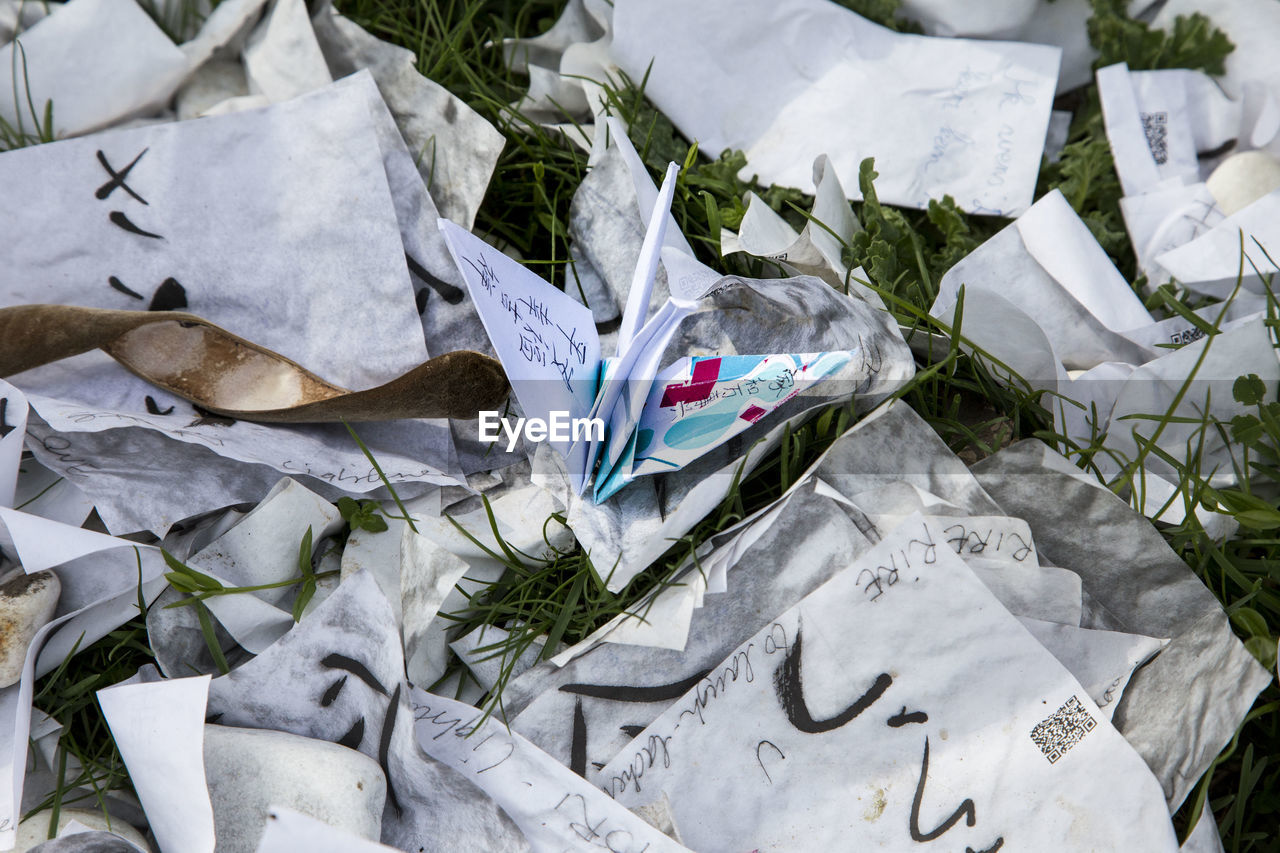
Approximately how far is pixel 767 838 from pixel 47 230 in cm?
101

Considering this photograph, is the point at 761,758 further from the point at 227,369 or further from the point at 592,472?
the point at 227,369

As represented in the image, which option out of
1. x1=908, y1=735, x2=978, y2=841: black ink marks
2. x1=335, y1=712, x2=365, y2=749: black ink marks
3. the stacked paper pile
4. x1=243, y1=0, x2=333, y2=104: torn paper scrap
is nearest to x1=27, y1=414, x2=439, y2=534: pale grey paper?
the stacked paper pile

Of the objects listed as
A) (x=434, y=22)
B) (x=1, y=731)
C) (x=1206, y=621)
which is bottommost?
(x=1, y=731)

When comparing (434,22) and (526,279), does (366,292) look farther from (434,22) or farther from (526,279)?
(434,22)

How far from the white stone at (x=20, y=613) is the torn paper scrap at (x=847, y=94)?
89cm

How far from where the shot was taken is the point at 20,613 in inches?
34.6

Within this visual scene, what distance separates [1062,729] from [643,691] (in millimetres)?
402

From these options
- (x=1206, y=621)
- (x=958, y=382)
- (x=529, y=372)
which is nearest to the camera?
(x=529, y=372)

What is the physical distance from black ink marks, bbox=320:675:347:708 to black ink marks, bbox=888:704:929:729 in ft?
1.74

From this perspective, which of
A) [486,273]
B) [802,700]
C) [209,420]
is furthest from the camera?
[209,420]

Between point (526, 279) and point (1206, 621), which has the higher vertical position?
point (526, 279)

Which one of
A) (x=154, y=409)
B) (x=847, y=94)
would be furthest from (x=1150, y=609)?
(x=154, y=409)

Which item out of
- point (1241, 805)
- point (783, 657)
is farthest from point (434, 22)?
point (1241, 805)

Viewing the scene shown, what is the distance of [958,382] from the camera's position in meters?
1.03
